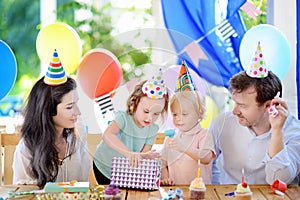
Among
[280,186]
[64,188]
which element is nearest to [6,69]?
[64,188]

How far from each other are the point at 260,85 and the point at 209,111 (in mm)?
228

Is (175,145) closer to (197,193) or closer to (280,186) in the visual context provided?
(197,193)

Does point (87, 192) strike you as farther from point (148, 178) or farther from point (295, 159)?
point (295, 159)

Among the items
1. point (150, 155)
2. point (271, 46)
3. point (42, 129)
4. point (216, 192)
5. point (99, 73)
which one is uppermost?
point (271, 46)

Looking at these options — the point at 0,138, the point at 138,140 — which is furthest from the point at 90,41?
the point at 138,140

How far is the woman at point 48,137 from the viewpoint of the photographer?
243 centimetres

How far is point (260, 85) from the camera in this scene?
2492 mm

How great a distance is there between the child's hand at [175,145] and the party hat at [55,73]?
480mm

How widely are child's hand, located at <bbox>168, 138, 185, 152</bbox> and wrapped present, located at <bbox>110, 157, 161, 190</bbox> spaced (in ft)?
0.39

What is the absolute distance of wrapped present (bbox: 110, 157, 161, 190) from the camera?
2330 millimetres

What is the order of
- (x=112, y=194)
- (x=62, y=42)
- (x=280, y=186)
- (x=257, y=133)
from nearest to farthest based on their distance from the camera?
(x=112, y=194), (x=280, y=186), (x=257, y=133), (x=62, y=42)

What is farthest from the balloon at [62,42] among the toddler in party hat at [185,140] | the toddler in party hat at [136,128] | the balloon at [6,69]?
the toddler in party hat at [185,140]

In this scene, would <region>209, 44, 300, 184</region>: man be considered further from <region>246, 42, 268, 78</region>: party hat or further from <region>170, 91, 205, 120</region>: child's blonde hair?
<region>170, 91, 205, 120</region>: child's blonde hair

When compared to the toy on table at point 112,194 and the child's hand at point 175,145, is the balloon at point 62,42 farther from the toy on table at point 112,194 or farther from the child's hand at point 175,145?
the toy on table at point 112,194
